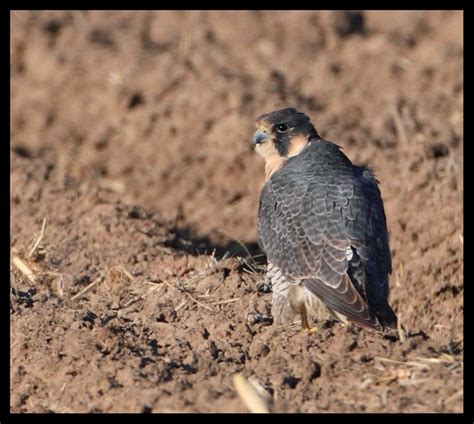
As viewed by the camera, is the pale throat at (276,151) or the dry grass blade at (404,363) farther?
the pale throat at (276,151)

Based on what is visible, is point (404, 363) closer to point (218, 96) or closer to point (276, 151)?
point (276, 151)

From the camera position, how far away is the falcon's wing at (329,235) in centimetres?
666

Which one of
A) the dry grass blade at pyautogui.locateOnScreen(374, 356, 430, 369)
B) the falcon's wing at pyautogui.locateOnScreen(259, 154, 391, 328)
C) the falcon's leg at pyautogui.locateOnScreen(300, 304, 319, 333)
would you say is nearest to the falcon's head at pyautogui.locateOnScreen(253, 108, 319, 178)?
the falcon's wing at pyautogui.locateOnScreen(259, 154, 391, 328)

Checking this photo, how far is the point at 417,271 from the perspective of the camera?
9023 mm

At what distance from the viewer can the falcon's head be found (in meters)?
8.14

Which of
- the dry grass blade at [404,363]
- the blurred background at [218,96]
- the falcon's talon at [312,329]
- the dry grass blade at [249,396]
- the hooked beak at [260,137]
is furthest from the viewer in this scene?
the blurred background at [218,96]

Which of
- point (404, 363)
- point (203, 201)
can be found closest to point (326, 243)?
point (404, 363)

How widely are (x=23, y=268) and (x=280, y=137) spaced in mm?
2139

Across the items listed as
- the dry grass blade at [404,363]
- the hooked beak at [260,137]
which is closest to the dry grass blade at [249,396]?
the dry grass blade at [404,363]

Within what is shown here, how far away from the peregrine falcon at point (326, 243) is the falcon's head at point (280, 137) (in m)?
0.42

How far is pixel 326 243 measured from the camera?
6.87 metres

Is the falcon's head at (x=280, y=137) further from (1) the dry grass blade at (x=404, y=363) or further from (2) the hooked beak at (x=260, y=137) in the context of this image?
(1) the dry grass blade at (x=404, y=363)

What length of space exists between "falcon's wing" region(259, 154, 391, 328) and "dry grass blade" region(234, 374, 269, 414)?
1.20m

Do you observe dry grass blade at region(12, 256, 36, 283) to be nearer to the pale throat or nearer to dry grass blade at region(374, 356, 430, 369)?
the pale throat
